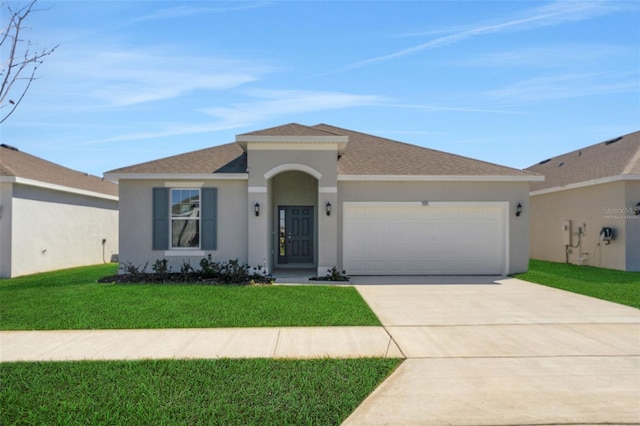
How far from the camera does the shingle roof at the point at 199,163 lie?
516 inches

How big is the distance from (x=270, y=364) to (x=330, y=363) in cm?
73

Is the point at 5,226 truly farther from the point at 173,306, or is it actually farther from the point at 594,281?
the point at 594,281

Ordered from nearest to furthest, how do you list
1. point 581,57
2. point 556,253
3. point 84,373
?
point 84,373 → point 581,57 → point 556,253

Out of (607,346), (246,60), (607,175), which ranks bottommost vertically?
(607,346)

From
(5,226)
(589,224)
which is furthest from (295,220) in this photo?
(589,224)

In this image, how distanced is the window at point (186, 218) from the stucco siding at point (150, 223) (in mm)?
335

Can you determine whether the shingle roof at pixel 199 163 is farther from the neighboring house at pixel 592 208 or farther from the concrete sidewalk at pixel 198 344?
the neighboring house at pixel 592 208

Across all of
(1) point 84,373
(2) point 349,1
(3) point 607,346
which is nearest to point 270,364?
(1) point 84,373

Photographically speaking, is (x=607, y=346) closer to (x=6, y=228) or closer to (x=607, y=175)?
(x=607, y=175)

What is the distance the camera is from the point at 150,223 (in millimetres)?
13062

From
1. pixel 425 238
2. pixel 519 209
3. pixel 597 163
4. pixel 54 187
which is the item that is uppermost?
pixel 597 163

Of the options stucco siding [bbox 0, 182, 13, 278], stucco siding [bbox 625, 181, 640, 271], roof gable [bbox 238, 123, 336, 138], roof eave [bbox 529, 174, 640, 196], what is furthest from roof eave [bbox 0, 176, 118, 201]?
stucco siding [bbox 625, 181, 640, 271]

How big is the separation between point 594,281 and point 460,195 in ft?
14.9

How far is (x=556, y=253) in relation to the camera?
18.4 meters
